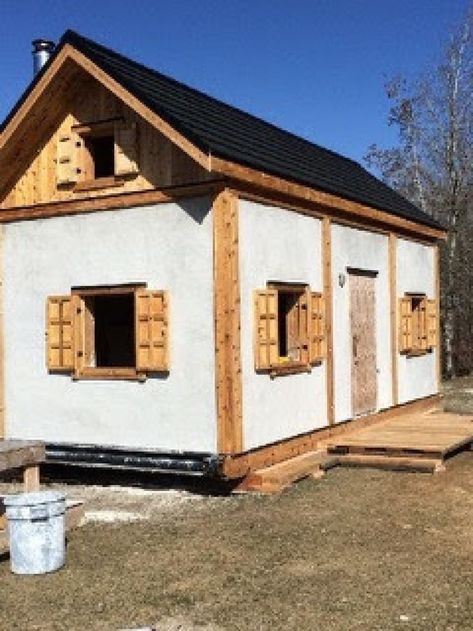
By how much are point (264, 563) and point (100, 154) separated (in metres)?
7.26

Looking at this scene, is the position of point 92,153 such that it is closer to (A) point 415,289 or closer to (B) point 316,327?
(B) point 316,327

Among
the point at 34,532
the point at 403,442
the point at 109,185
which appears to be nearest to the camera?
the point at 34,532

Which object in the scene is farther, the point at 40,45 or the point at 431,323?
the point at 431,323

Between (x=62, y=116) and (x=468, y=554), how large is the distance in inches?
308

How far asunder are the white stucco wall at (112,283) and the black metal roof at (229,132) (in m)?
0.96

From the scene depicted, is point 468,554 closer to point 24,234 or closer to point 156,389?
point 156,389

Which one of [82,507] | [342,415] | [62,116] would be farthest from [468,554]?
[62,116]

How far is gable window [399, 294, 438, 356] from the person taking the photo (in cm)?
1462

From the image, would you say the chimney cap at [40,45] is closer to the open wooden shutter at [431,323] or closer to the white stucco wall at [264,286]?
the white stucco wall at [264,286]

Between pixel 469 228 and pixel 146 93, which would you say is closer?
pixel 146 93

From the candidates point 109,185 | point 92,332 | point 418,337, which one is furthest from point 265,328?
point 418,337

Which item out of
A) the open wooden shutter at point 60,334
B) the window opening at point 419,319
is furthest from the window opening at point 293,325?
the window opening at point 419,319

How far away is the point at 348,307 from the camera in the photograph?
41.5 ft

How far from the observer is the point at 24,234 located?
11281mm
